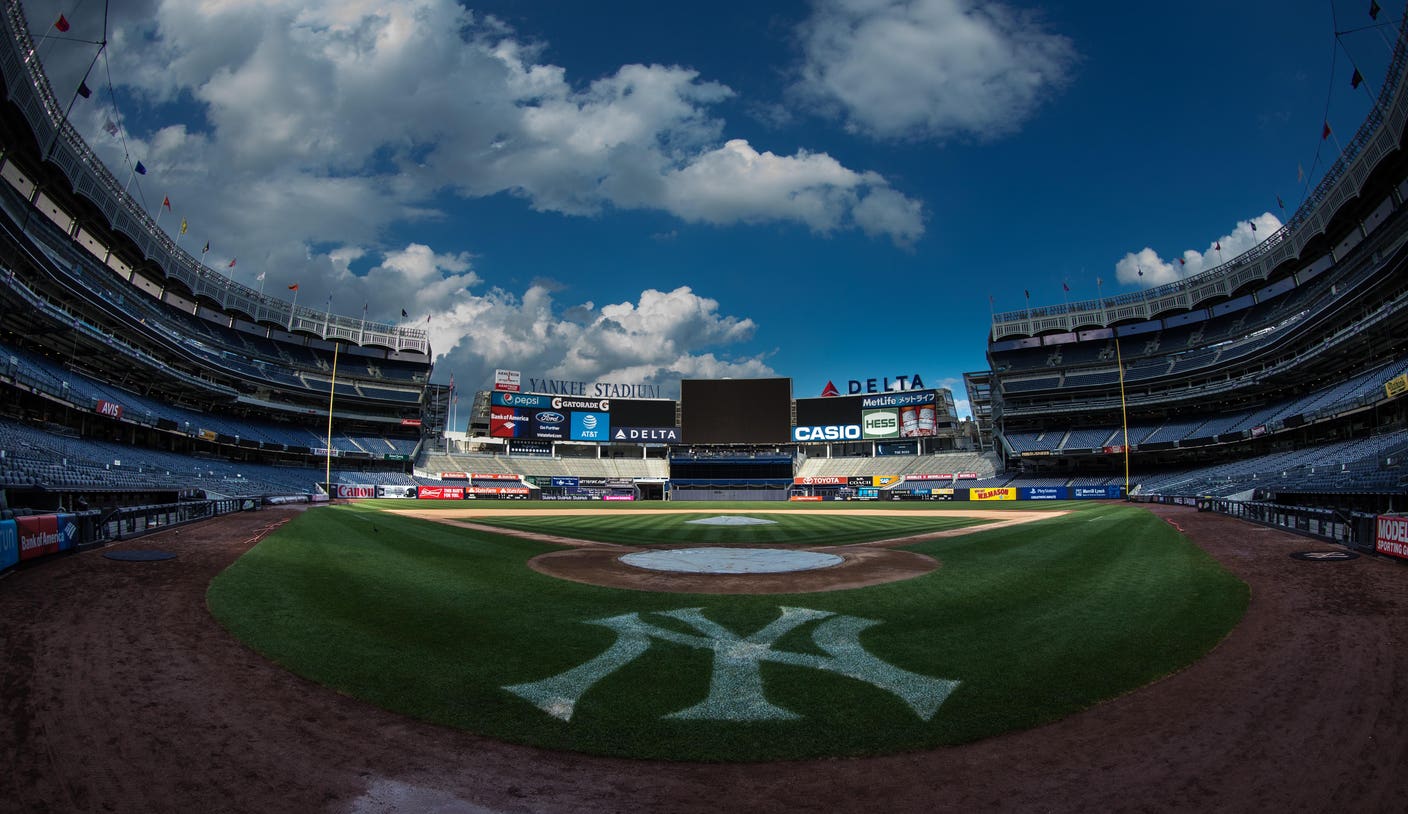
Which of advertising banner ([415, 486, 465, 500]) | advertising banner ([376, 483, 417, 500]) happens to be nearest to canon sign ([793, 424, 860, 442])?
advertising banner ([415, 486, 465, 500])

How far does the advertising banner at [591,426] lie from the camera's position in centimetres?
8600

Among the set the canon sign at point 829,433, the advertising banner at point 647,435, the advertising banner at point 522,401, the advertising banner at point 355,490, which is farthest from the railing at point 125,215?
the canon sign at point 829,433

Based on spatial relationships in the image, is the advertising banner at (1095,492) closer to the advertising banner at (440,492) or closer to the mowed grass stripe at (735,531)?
the mowed grass stripe at (735,531)

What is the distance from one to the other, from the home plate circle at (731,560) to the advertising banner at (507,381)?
233ft

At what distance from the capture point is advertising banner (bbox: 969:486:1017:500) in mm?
63812

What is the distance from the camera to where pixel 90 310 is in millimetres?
42812

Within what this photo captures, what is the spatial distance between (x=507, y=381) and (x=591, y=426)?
43.8 feet

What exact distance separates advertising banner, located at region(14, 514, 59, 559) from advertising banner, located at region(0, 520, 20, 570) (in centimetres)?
23

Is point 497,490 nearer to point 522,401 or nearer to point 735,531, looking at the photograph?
point 522,401

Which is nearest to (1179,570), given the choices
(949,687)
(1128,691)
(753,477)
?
(1128,691)

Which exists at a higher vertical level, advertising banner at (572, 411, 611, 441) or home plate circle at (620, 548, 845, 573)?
advertising banner at (572, 411, 611, 441)

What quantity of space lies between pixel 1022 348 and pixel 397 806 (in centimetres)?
9084

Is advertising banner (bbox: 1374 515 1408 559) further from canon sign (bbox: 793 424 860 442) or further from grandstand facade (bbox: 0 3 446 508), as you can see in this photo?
canon sign (bbox: 793 424 860 442)

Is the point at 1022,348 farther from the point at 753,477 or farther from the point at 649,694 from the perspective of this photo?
the point at 649,694
